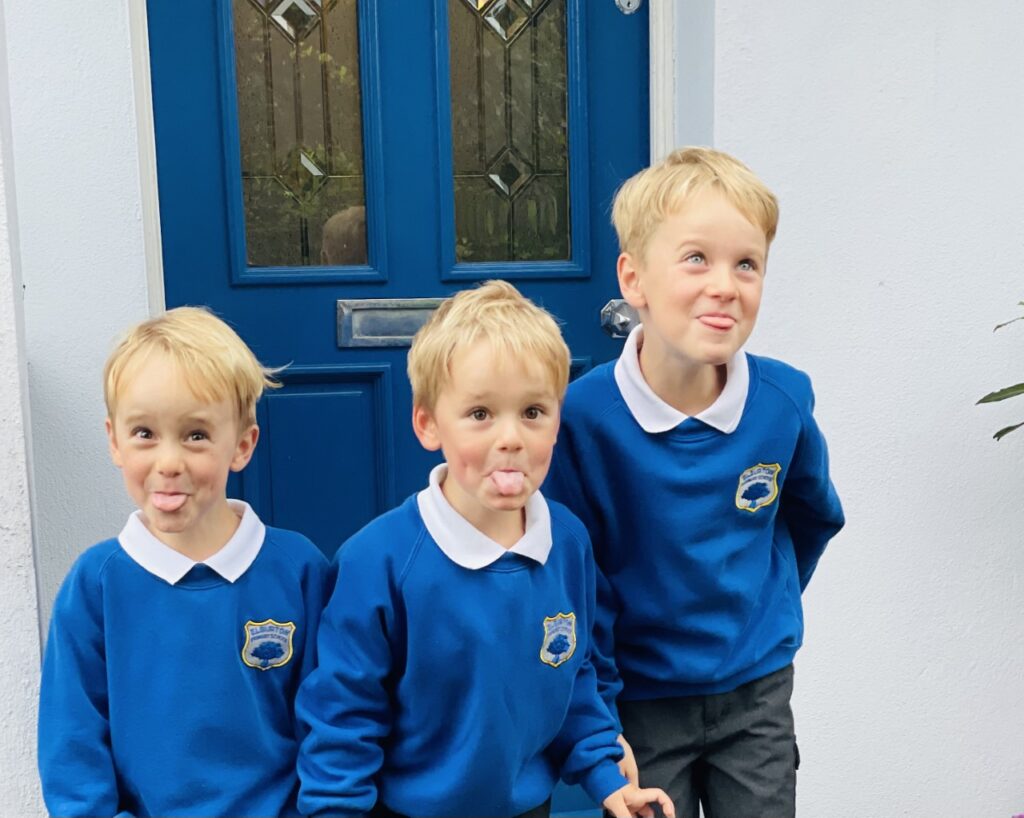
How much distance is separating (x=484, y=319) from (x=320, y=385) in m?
1.16

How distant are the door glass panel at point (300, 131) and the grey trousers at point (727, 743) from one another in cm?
130

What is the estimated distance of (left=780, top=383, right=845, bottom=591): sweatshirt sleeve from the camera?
64.4 inches

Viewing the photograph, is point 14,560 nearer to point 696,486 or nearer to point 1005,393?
point 696,486

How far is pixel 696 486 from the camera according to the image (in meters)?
1.53

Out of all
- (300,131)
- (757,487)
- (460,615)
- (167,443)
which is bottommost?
(460,615)

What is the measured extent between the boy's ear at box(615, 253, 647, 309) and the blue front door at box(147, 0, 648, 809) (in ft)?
3.23

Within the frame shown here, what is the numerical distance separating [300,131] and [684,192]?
1225 mm

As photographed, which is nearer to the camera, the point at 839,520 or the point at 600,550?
the point at 600,550

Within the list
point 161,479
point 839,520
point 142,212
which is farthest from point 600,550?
point 142,212

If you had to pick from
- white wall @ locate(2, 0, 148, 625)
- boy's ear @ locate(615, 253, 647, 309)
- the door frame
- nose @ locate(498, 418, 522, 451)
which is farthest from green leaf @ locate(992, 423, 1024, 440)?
white wall @ locate(2, 0, 148, 625)

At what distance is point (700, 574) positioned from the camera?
5.05 feet

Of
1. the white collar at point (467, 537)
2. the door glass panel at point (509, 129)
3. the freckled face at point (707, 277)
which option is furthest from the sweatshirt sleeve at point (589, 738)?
the door glass panel at point (509, 129)

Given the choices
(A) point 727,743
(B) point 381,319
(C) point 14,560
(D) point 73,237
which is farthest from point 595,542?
(D) point 73,237

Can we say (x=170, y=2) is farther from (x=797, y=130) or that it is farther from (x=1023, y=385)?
(x=1023, y=385)
